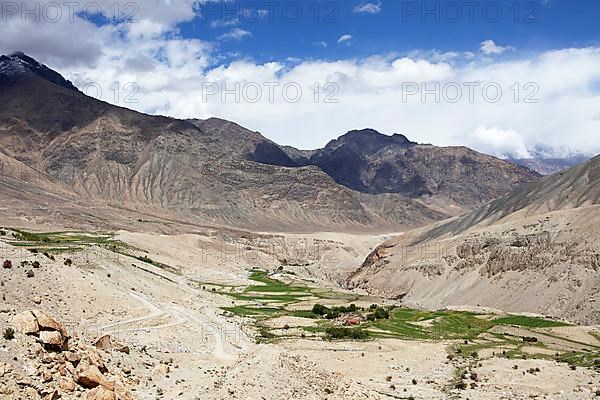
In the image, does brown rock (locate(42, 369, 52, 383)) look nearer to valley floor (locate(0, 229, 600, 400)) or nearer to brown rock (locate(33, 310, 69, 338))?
valley floor (locate(0, 229, 600, 400))

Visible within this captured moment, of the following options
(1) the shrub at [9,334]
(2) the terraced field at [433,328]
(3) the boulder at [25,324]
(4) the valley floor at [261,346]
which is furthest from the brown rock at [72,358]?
(2) the terraced field at [433,328]

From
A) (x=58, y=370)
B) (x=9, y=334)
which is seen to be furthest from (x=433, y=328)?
(x=9, y=334)

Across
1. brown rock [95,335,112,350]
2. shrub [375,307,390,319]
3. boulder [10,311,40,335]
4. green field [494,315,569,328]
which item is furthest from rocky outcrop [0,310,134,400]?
green field [494,315,569,328]

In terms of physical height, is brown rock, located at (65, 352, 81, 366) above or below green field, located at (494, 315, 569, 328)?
above

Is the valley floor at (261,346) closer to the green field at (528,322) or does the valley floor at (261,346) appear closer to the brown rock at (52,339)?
the green field at (528,322)

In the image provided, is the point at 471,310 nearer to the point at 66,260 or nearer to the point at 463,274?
the point at 463,274
